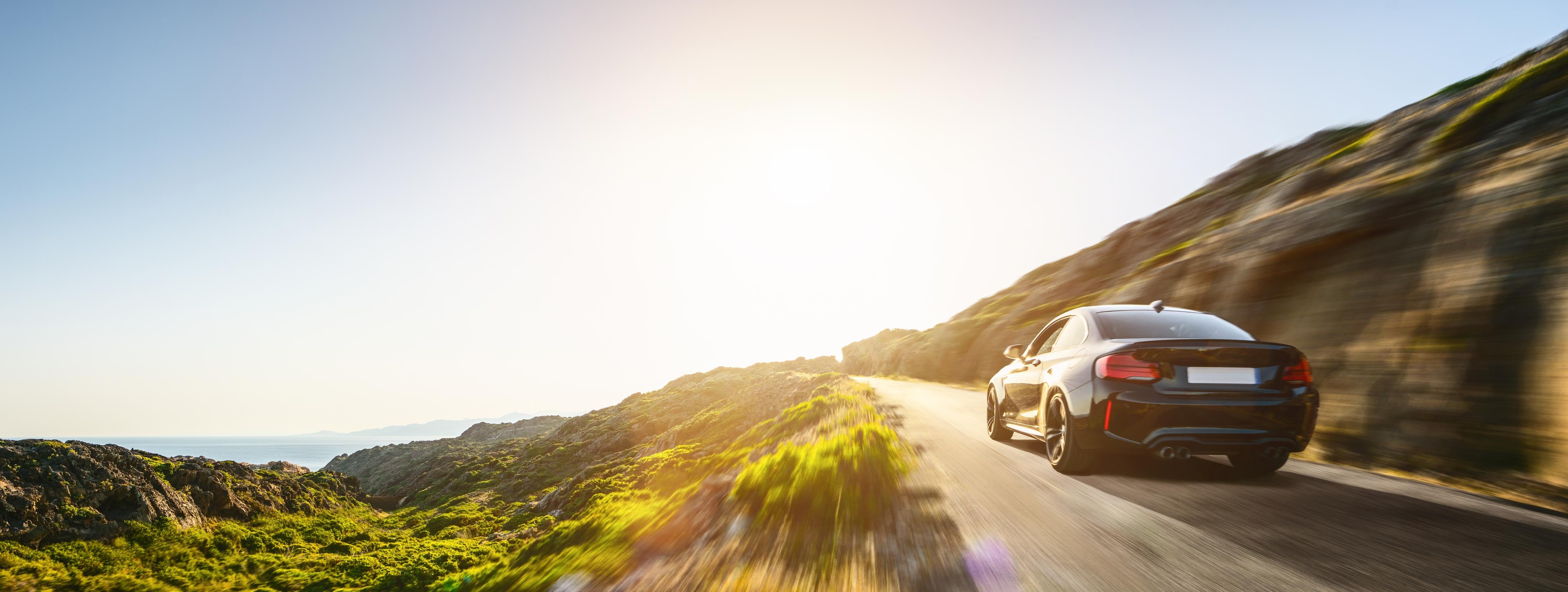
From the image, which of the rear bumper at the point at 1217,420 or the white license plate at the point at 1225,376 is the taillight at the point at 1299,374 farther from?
the white license plate at the point at 1225,376

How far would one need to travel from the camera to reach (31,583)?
15516mm

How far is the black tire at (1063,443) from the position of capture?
17.0ft

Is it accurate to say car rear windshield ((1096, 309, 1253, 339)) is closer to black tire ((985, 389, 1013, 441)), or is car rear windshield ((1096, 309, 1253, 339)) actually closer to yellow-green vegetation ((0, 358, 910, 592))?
yellow-green vegetation ((0, 358, 910, 592))

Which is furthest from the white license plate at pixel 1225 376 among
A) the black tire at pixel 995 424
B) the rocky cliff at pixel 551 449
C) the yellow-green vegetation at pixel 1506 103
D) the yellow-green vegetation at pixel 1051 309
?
the yellow-green vegetation at pixel 1051 309

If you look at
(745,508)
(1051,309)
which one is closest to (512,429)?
(1051,309)

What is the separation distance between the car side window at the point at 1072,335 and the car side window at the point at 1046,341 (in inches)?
1.5

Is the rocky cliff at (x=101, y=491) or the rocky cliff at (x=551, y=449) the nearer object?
the rocky cliff at (x=101, y=491)

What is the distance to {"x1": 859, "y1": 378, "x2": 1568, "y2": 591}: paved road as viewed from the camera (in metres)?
2.64

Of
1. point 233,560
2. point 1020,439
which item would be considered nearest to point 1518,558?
point 1020,439

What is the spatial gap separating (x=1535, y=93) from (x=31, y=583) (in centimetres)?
3445

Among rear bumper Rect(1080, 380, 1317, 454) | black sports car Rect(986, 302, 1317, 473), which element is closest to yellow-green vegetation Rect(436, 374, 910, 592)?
black sports car Rect(986, 302, 1317, 473)

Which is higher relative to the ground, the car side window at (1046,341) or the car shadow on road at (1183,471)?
the car side window at (1046,341)

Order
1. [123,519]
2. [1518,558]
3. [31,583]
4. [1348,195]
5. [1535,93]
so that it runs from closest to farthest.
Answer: [1518,558]
[1535,93]
[1348,195]
[31,583]
[123,519]

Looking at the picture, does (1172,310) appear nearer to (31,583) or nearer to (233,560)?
(31,583)
